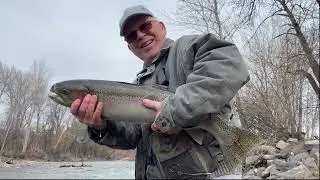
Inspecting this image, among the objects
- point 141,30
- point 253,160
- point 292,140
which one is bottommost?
point 253,160

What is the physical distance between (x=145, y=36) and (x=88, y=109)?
503mm

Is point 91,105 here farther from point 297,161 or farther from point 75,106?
point 297,161

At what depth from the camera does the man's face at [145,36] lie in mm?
2213

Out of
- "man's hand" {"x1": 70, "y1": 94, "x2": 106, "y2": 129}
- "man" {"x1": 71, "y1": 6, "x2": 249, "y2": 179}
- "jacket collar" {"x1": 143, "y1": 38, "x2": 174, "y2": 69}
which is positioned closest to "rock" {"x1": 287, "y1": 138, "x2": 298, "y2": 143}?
"man" {"x1": 71, "y1": 6, "x2": 249, "y2": 179}

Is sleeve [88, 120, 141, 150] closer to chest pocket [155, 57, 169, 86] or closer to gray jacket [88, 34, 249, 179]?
gray jacket [88, 34, 249, 179]

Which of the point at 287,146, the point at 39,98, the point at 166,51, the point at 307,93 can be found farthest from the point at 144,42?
the point at 39,98

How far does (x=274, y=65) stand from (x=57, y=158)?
24281 mm

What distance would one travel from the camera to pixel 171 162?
1990 mm

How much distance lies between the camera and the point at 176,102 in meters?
1.79

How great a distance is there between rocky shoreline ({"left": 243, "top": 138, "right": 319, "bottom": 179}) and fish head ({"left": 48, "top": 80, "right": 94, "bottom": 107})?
3.40m

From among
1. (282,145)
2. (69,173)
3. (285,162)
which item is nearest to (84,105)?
(285,162)

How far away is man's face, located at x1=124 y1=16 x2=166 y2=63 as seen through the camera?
2213 millimetres

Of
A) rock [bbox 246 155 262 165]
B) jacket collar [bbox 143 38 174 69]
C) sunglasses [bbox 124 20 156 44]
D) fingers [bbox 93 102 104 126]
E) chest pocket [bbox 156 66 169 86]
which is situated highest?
sunglasses [bbox 124 20 156 44]

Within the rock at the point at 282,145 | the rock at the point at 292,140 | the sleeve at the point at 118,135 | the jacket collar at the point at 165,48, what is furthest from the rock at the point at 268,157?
the jacket collar at the point at 165,48
